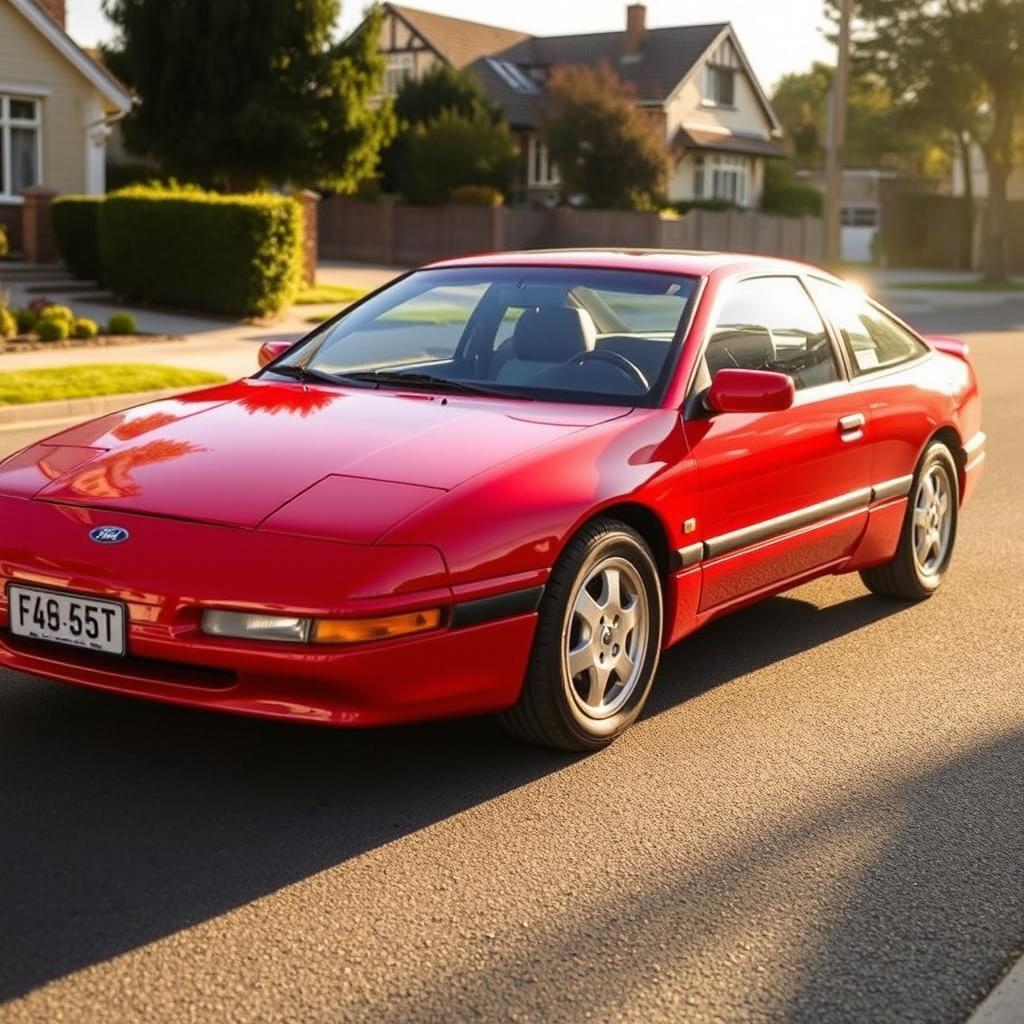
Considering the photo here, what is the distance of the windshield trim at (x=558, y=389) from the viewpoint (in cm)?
552

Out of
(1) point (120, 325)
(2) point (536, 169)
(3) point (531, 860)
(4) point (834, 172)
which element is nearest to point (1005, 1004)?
(3) point (531, 860)

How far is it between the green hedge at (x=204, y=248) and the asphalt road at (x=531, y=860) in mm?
17624

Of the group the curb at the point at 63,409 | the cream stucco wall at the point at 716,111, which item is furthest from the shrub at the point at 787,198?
the curb at the point at 63,409

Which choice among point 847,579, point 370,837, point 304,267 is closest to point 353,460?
point 370,837

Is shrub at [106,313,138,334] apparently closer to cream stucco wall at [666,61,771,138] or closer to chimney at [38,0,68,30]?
chimney at [38,0,68,30]

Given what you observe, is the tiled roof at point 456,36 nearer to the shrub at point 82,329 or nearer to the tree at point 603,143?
the tree at point 603,143

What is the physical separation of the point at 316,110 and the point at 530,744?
29.0 meters

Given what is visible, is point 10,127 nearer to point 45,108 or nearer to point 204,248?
point 45,108

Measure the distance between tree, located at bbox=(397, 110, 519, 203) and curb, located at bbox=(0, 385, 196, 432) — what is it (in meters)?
29.4

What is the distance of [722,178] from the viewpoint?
5812 cm

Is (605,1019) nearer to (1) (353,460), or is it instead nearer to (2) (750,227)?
(1) (353,460)

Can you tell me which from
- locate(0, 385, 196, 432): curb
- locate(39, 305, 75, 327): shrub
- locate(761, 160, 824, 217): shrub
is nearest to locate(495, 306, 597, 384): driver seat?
locate(0, 385, 196, 432): curb

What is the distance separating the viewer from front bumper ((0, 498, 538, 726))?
14.3 ft

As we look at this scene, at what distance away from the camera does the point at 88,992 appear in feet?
11.1
